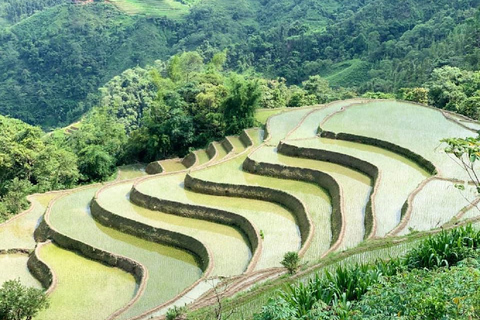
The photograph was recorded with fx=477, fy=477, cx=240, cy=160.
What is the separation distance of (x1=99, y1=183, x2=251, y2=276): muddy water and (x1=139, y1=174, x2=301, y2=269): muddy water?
0.65 meters

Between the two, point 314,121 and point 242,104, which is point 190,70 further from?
point 314,121

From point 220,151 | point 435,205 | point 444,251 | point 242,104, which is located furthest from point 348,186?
point 242,104

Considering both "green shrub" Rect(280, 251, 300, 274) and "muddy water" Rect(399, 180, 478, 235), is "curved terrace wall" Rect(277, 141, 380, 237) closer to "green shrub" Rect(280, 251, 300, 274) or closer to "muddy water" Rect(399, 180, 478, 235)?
"muddy water" Rect(399, 180, 478, 235)

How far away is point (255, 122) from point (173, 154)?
599 centimetres

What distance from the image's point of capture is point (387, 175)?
61.3 feet

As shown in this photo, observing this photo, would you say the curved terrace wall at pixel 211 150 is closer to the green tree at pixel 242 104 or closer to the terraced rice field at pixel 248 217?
the green tree at pixel 242 104

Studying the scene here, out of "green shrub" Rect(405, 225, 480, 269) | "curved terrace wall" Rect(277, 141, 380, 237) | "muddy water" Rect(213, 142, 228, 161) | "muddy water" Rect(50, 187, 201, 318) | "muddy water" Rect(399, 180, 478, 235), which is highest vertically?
"green shrub" Rect(405, 225, 480, 269)

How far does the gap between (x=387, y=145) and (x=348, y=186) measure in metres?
4.06

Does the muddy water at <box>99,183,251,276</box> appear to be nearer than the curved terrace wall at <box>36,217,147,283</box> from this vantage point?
Yes

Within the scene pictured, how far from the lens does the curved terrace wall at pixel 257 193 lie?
56.8 ft

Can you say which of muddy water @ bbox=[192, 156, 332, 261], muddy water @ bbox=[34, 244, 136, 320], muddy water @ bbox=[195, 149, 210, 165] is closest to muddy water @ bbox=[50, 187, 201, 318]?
muddy water @ bbox=[34, 244, 136, 320]

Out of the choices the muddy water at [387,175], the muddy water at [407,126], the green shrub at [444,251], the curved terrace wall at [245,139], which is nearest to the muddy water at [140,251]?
the muddy water at [387,175]

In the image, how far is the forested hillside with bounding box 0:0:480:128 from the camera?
5134cm

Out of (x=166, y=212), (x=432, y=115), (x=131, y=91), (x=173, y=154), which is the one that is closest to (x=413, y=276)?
(x=166, y=212)
